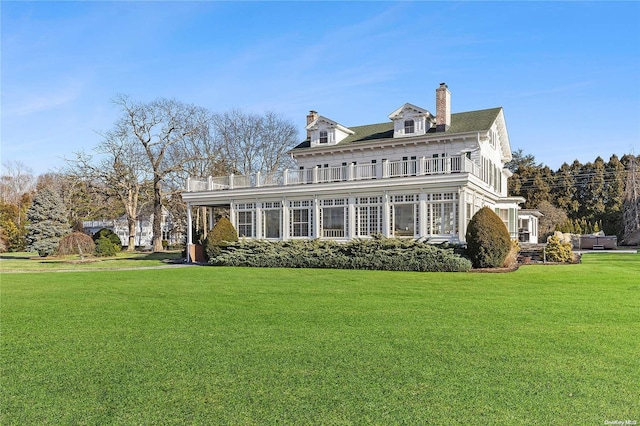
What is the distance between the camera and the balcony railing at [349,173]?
868 inches

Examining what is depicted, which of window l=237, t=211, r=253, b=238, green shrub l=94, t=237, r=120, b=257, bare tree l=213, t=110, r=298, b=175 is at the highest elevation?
bare tree l=213, t=110, r=298, b=175

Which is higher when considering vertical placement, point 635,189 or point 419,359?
point 635,189

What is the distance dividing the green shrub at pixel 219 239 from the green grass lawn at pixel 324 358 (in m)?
12.6

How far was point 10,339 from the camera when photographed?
24.3 ft

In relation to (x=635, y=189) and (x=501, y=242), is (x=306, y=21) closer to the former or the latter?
(x=501, y=242)

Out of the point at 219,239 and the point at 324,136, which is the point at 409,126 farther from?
the point at 219,239

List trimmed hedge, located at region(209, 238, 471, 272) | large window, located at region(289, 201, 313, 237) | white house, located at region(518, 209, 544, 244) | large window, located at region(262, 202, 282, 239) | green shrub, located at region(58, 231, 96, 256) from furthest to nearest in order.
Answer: white house, located at region(518, 209, 544, 244) < green shrub, located at region(58, 231, 96, 256) < large window, located at region(262, 202, 282, 239) < large window, located at region(289, 201, 313, 237) < trimmed hedge, located at region(209, 238, 471, 272)

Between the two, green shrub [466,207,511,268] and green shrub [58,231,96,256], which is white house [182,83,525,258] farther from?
green shrub [58,231,96,256]

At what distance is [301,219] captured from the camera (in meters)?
25.7

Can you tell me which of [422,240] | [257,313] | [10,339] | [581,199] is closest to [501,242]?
[422,240]

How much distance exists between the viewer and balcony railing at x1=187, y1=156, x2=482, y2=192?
22.0m

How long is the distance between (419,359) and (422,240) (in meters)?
15.7

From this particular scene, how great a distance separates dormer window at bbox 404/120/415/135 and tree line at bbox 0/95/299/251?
63.4 ft

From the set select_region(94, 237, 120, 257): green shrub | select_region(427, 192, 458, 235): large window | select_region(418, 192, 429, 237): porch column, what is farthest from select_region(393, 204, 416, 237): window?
select_region(94, 237, 120, 257): green shrub
